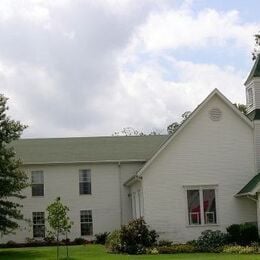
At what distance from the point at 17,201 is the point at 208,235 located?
15.6 metres

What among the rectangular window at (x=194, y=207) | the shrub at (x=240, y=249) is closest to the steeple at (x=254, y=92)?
the rectangular window at (x=194, y=207)

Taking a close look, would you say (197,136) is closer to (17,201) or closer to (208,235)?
(208,235)

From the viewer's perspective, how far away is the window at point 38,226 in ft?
139

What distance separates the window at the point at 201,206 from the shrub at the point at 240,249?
4092 mm

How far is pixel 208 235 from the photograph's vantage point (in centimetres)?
3272

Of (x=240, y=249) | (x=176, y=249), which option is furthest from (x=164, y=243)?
(x=240, y=249)

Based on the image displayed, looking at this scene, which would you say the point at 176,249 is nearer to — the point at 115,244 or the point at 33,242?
the point at 115,244

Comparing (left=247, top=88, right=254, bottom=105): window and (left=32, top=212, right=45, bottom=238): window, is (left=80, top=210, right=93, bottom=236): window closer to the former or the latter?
(left=32, top=212, right=45, bottom=238): window

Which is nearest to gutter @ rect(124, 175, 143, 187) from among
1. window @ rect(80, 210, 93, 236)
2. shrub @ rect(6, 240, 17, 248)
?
window @ rect(80, 210, 93, 236)

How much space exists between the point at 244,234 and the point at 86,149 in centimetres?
1602

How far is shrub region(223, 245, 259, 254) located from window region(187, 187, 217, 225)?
4.09 meters

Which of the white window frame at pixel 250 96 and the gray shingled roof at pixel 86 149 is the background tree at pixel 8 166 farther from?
the white window frame at pixel 250 96

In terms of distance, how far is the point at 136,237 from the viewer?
32.0 metres

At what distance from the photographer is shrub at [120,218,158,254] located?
101ft
